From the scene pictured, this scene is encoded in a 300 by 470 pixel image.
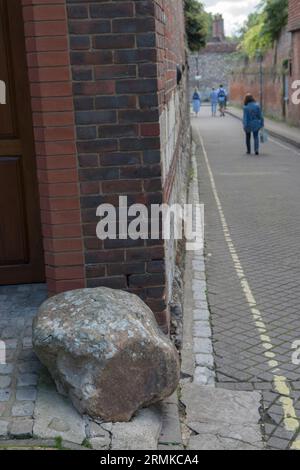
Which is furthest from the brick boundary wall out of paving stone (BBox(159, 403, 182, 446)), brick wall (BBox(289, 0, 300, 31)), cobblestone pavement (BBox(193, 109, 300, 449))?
brick wall (BBox(289, 0, 300, 31))

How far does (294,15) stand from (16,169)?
22.8 meters

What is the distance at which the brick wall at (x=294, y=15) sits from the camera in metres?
23.7

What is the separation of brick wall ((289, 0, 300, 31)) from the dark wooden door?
21.7 metres

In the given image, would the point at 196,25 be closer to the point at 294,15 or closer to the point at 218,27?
the point at 294,15

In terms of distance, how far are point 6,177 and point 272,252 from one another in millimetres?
4137

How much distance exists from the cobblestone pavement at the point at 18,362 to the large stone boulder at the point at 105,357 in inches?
8.8

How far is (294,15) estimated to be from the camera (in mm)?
24406

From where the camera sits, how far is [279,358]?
459 cm

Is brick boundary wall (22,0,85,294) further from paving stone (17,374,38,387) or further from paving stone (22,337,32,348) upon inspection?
paving stone (17,374,38,387)

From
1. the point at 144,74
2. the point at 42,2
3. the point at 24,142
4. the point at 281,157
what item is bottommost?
the point at 281,157

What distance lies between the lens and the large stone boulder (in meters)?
3.26

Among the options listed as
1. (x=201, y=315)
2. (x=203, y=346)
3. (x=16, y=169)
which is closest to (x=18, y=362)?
(x=16, y=169)

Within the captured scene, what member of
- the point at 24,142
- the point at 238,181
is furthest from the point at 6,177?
the point at 238,181
